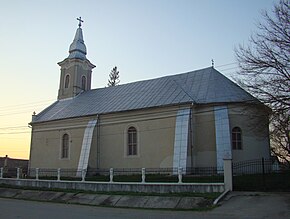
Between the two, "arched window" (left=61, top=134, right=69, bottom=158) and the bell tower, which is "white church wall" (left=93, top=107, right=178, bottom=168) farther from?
the bell tower

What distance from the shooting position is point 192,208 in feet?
43.3

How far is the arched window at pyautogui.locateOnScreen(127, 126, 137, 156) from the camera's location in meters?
24.2

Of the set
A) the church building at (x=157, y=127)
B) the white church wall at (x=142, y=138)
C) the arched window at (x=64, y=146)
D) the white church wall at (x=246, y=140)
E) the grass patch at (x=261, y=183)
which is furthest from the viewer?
the arched window at (x=64, y=146)

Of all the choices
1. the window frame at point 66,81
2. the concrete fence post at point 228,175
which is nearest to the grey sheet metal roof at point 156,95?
the window frame at point 66,81

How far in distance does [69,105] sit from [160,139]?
11.8 m

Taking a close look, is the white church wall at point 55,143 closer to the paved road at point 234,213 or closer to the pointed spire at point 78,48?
the pointed spire at point 78,48

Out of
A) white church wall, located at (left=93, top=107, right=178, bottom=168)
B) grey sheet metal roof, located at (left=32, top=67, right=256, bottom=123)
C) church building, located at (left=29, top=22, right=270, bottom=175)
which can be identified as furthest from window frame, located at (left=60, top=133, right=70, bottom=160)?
white church wall, located at (left=93, top=107, right=178, bottom=168)

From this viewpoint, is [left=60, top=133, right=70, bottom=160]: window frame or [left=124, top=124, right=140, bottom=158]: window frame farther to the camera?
[left=60, top=133, right=70, bottom=160]: window frame

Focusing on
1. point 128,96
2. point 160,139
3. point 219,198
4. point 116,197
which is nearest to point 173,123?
point 160,139

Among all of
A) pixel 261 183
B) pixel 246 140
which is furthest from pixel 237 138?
pixel 261 183

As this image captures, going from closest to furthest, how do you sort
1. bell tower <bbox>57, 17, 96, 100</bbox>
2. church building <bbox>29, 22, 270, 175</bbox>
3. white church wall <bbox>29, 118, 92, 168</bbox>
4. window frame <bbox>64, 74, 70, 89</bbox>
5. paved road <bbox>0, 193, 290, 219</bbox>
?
1. paved road <bbox>0, 193, 290, 219</bbox>
2. church building <bbox>29, 22, 270, 175</bbox>
3. white church wall <bbox>29, 118, 92, 168</bbox>
4. bell tower <bbox>57, 17, 96, 100</bbox>
5. window frame <bbox>64, 74, 70, 89</bbox>

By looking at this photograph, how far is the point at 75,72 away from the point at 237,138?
18631 mm

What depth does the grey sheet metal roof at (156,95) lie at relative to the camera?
22.5m

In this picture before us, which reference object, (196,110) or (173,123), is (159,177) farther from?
(196,110)
